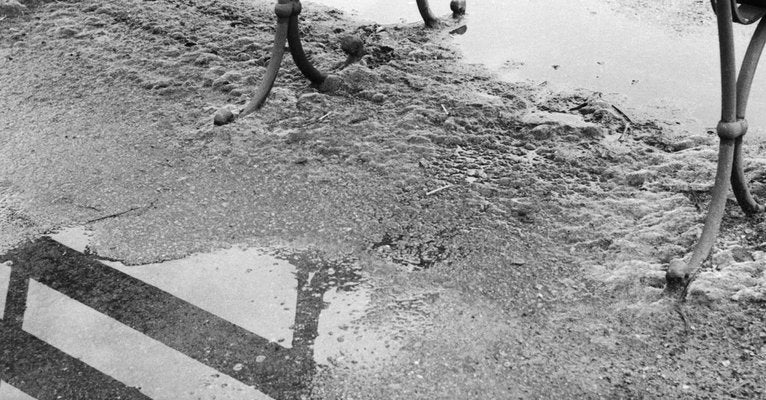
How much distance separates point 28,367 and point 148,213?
0.65m

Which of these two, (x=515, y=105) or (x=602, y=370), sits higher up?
(x=515, y=105)

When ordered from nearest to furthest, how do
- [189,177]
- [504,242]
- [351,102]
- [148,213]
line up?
[504,242]
[148,213]
[189,177]
[351,102]

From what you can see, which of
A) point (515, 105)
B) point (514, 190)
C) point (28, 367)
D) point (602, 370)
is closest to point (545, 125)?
point (515, 105)

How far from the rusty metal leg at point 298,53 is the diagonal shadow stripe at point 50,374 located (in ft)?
4.89

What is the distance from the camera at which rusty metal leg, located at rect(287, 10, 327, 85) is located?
9.21 ft

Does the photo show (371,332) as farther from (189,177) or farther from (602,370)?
(189,177)

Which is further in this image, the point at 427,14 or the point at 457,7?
the point at 457,7

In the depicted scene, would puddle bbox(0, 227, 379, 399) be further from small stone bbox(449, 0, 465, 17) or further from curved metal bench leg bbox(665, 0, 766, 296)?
small stone bbox(449, 0, 465, 17)

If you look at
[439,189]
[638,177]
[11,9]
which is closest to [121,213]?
[439,189]

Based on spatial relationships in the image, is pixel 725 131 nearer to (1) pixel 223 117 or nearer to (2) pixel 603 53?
(2) pixel 603 53

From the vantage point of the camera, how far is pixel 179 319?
72.9 inches

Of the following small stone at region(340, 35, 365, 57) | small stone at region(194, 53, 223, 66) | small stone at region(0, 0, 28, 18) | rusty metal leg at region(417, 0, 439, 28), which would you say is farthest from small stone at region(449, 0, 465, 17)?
small stone at region(0, 0, 28, 18)

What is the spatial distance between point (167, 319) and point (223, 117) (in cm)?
101

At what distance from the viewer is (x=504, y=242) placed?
→ 2.06 m
